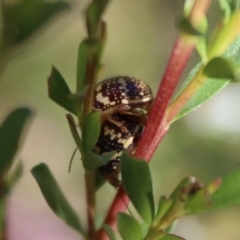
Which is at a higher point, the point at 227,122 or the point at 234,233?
the point at 227,122

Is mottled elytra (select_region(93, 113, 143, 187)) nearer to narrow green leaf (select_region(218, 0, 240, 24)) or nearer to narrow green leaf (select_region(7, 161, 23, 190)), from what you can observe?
narrow green leaf (select_region(7, 161, 23, 190))

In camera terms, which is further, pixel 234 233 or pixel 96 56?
pixel 234 233

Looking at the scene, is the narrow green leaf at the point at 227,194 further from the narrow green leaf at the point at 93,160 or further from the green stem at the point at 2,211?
the green stem at the point at 2,211

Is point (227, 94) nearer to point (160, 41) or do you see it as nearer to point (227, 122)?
point (227, 122)

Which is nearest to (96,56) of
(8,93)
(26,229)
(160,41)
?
(26,229)

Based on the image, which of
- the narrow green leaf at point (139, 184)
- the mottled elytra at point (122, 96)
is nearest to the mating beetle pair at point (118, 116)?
the mottled elytra at point (122, 96)

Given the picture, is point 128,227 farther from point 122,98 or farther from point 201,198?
point 122,98
